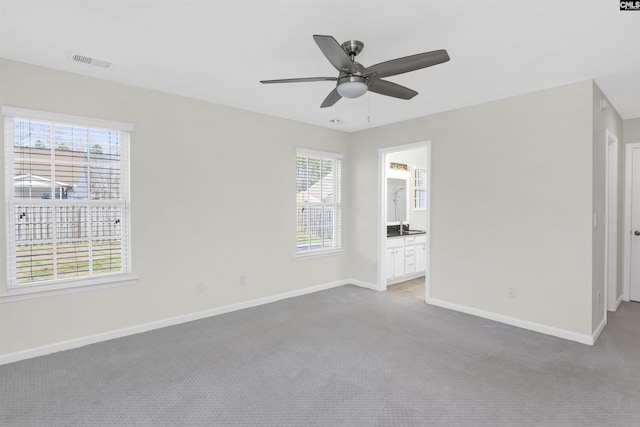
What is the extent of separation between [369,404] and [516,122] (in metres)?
3.25

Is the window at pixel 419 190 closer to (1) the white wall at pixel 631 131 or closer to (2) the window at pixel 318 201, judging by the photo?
(2) the window at pixel 318 201

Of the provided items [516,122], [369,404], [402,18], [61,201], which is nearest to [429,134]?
[516,122]

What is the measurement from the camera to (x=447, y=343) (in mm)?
3262

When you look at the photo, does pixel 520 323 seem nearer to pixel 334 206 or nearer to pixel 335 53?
pixel 334 206

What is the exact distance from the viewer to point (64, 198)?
3127mm

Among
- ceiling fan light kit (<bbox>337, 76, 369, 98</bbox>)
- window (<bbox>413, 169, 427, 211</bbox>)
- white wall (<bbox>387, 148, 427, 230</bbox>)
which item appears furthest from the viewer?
window (<bbox>413, 169, 427, 211</bbox>)

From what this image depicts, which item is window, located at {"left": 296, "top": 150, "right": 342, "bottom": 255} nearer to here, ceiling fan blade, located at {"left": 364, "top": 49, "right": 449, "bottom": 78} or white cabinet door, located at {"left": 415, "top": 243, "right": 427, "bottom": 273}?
white cabinet door, located at {"left": 415, "top": 243, "right": 427, "bottom": 273}

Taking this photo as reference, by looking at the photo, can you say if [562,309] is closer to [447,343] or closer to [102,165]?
[447,343]

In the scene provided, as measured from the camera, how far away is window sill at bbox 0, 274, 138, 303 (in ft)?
9.41

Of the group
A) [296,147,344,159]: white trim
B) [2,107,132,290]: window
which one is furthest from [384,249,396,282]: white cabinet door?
[2,107,132,290]: window

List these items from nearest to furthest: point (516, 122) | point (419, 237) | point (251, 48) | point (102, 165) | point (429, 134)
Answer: point (251, 48) → point (102, 165) → point (516, 122) → point (429, 134) → point (419, 237)

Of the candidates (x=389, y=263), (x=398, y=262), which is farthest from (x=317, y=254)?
(x=398, y=262)

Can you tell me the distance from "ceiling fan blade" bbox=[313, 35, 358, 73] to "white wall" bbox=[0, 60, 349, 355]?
7.72ft

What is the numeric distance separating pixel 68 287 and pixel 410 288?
14.6ft
